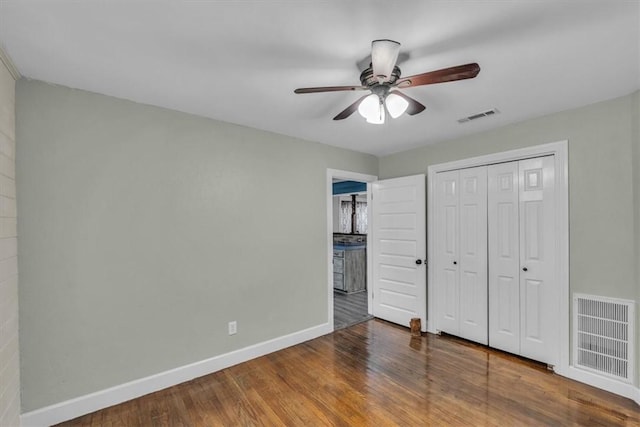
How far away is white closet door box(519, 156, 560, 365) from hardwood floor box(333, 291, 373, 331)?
6.42 feet

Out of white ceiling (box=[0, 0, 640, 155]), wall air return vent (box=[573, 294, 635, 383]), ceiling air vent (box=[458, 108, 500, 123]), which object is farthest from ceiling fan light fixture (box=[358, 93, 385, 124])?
wall air return vent (box=[573, 294, 635, 383])

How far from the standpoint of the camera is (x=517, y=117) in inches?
111

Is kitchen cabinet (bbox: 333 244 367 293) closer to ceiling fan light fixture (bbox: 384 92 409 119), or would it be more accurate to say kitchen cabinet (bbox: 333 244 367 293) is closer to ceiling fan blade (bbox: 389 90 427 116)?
ceiling fan blade (bbox: 389 90 427 116)

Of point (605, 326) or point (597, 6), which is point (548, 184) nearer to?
point (605, 326)

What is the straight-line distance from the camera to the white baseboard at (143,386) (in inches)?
80.5

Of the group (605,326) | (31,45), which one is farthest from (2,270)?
(605,326)

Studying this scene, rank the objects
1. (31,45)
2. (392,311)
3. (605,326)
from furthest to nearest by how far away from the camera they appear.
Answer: (392,311) → (605,326) → (31,45)

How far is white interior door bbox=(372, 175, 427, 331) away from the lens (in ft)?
12.3

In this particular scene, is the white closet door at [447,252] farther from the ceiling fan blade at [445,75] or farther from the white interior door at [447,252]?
the ceiling fan blade at [445,75]

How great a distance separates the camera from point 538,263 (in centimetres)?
286

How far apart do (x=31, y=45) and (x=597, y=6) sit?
2.94 metres

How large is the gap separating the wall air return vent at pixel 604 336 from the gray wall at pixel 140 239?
265cm

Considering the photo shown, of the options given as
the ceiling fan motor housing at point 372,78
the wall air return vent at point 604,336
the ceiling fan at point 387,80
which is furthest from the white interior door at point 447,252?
the ceiling fan motor housing at point 372,78

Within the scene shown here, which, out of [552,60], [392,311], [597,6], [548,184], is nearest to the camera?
[597,6]
